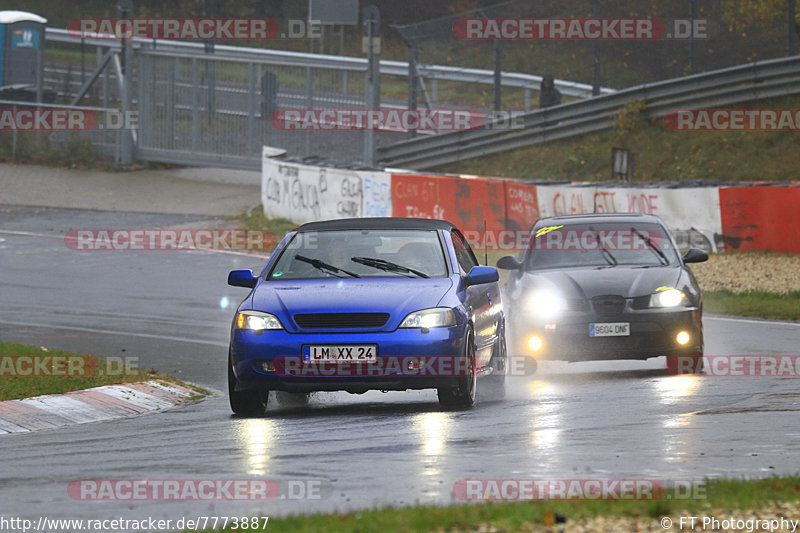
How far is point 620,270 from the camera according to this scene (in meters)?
13.9

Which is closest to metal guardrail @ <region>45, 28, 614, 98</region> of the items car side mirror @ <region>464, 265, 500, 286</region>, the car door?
the car door

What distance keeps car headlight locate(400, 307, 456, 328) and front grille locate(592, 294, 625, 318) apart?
9.73 ft

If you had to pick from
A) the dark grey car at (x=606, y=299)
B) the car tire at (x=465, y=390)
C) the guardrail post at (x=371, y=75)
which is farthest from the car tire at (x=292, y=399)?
the guardrail post at (x=371, y=75)

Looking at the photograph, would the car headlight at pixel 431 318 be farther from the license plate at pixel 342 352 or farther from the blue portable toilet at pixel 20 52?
the blue portable toilet at pixel 20 52

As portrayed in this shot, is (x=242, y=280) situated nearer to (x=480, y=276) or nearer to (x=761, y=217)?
(x=480, y=276)

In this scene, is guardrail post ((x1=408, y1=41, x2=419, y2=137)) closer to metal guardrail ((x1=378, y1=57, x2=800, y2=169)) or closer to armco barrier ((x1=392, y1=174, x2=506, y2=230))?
metal guardrail ((x1=378, y1=57, x2=800, y2=169))

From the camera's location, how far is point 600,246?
1451cm

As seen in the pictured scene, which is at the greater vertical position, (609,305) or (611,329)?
(609,305)

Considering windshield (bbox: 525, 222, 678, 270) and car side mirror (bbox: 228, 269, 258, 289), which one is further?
windshield (bbox: 525, 222, 678, 270)

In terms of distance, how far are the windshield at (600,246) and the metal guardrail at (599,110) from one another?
52.1 ft

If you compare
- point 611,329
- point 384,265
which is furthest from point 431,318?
point 611,329

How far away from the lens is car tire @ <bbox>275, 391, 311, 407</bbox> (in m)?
12.3

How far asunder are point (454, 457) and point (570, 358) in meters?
5.24

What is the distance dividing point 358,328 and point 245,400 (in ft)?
3.86
